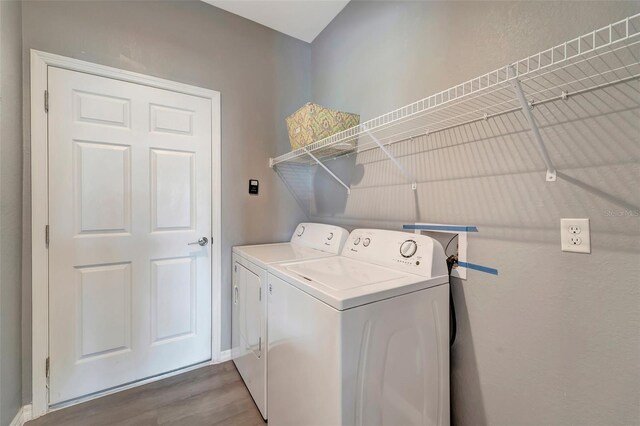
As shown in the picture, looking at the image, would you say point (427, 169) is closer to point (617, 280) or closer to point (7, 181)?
point (617, 280)

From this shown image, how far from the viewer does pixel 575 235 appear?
0.85 m

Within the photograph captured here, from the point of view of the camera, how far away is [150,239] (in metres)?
1.75

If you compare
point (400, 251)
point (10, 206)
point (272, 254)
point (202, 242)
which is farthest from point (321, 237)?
point (10, 206)

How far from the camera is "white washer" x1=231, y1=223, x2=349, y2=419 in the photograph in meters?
1.39

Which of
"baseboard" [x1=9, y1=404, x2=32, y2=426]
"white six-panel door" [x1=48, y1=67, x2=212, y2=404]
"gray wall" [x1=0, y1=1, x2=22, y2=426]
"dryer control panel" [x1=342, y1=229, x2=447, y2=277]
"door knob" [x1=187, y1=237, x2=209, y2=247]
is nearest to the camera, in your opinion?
"dryer control panel" [x1=342, y1=229, x2=447, y2=277]

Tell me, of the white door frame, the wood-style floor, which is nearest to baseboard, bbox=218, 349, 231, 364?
the wood-style floor

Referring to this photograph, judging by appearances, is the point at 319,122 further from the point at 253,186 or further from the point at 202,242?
the point at 202,242

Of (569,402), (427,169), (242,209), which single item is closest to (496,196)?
(427,169)

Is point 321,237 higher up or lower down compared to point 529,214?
lower down

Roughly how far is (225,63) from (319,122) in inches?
42.6

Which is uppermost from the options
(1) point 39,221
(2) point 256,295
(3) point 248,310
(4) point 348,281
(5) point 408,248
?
(1) point 39,221

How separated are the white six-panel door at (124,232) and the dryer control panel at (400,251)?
1198 millimetres

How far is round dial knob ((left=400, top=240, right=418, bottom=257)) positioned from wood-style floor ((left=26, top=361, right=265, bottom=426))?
122 cm

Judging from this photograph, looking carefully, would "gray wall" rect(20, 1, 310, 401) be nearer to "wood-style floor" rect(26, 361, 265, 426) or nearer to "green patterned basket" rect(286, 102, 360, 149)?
"wood-style floor" rect(26, 361, 265, 426)
